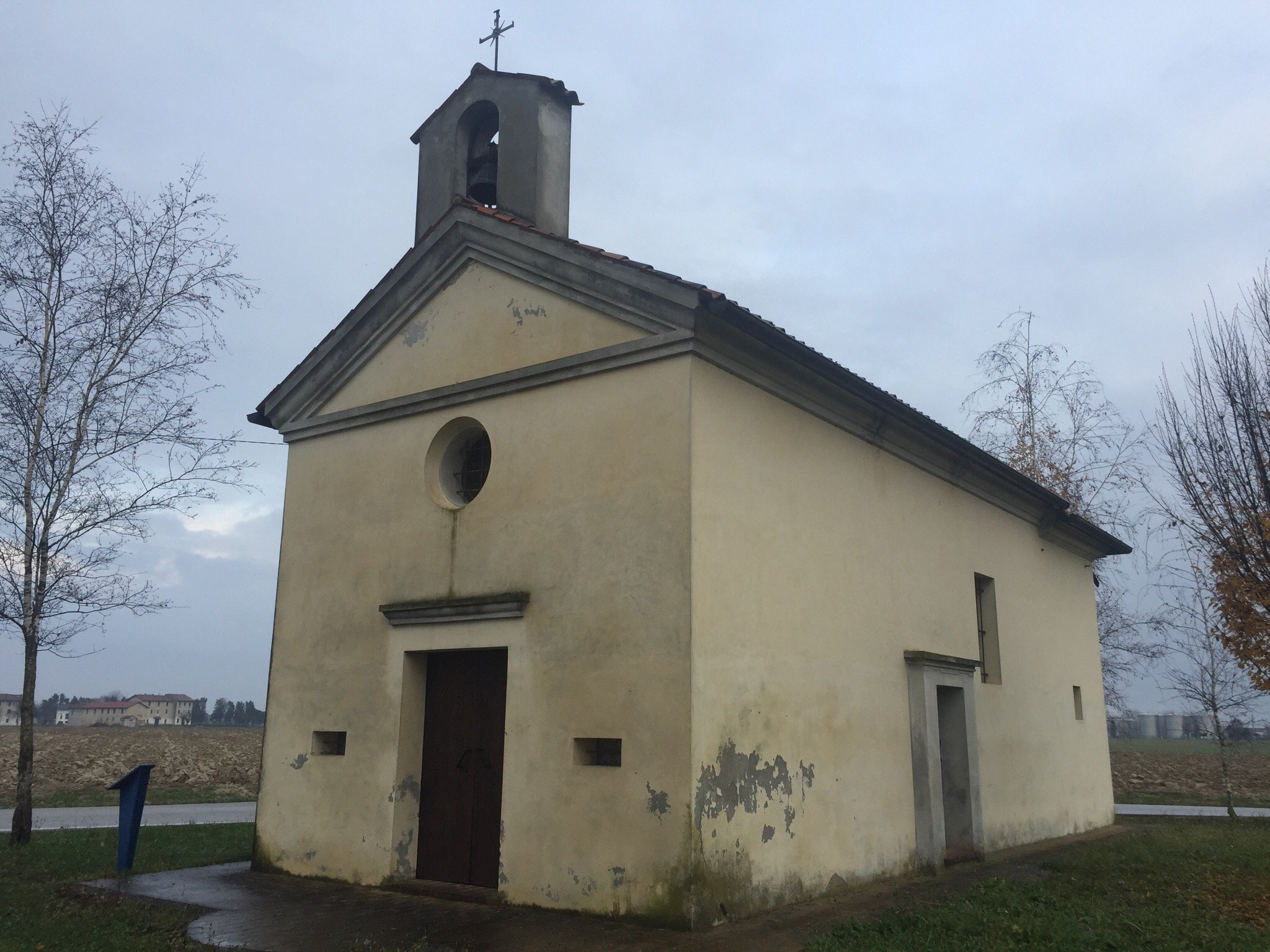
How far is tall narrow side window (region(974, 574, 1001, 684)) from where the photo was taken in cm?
1313

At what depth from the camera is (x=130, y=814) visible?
9.47m

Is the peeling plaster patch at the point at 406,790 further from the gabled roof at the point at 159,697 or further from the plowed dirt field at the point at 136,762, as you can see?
the gabled roof at the point at 159,697

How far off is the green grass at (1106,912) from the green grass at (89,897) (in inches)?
195

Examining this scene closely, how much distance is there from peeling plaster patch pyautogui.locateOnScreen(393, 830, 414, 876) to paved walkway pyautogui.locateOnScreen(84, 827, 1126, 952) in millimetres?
264

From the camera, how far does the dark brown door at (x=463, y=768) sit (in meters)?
8.54

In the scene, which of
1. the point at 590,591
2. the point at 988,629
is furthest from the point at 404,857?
the point at 988,629

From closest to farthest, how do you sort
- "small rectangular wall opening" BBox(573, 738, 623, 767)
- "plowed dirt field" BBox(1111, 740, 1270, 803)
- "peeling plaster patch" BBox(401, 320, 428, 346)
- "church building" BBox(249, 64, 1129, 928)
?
"church building" BBox(249, 64, 1129, 928), "small rectangular wall opening" BBox(573, 738, 623, 767), "peeling plaster patch" BBox(401, 320, 428, 346), "plowed dirt field" BBox(1111, 740, 1270, 803)

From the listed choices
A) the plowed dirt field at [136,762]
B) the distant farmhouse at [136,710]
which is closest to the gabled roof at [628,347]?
the plowed dirt field at [136,762]

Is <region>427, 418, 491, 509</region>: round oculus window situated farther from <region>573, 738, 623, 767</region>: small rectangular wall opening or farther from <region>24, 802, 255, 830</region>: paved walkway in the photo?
<region>24, 802, 255, 830</region>: paved walkway

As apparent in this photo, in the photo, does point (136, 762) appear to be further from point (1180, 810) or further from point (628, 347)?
point (1180, 810)

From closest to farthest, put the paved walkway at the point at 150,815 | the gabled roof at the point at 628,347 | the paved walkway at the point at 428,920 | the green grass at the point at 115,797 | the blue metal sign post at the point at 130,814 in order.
A: the paved walkway at the point at 428,920
the gabled roof at the point at 628,347
the blue metal sign post at the point at 130,814
the paved walkway at the point at 150,815
the green grass at the point at 115,797

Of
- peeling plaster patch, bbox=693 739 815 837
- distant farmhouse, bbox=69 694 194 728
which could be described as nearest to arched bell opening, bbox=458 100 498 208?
peeling plaster patch, bbox=693 739 815 837

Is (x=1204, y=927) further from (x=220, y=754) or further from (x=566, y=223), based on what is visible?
(x=220, y=754)

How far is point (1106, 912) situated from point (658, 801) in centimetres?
369
